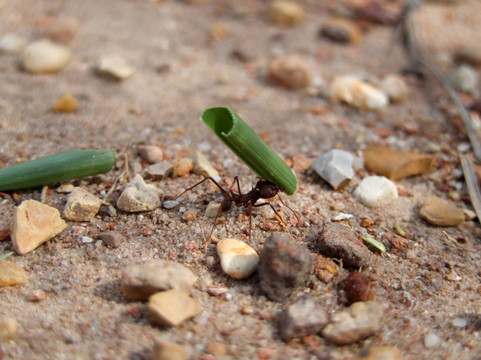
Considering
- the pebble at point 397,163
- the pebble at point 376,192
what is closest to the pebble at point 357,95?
the pebble at point 397,163

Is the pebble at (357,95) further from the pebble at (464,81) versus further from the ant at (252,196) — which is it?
the ant at (252,196)

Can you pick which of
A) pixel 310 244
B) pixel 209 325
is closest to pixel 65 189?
pixel 209 325

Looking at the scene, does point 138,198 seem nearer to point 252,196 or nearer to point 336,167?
point 252,196

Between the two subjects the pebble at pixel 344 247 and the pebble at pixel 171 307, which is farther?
the pebble at pixel 344 247

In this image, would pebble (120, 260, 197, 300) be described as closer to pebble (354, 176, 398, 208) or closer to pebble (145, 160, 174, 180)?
pebble (145, 160, 174, 180)

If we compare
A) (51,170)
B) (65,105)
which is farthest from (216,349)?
(65,105)
